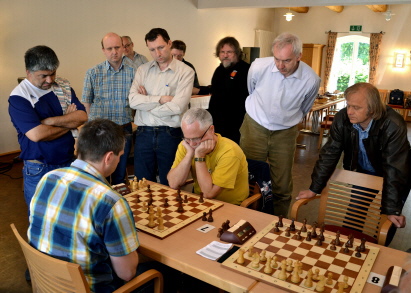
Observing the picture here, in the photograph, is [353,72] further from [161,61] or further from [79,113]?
[79,113]

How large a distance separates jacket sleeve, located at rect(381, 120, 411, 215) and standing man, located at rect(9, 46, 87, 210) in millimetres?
2002

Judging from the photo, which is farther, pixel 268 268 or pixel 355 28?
pixel 355 28

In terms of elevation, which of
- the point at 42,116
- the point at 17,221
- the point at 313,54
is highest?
the point at 313,54

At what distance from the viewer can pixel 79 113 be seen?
2537 mm

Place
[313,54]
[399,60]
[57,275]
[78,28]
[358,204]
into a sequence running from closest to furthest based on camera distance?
[57,275] < [358,204] < [78,28] < [399,60] < [313,54]

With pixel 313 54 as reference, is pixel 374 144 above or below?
below

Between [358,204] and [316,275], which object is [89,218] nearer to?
[316,275]

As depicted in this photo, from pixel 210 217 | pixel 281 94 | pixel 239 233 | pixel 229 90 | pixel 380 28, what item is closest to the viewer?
pixel 239 233

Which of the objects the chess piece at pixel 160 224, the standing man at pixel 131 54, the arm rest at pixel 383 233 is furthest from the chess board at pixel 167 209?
the standing man at pixel 131 54

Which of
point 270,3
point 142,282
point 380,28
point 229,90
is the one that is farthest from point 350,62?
point 142,282

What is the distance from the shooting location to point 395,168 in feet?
7.27

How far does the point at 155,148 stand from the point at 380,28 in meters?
11.2

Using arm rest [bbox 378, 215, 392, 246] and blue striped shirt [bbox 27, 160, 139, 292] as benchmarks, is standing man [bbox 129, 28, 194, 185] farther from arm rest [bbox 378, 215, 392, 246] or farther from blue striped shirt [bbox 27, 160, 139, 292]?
arm rest [bbox 378, 215, 392, 246]

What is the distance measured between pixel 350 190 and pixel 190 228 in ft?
4.01
